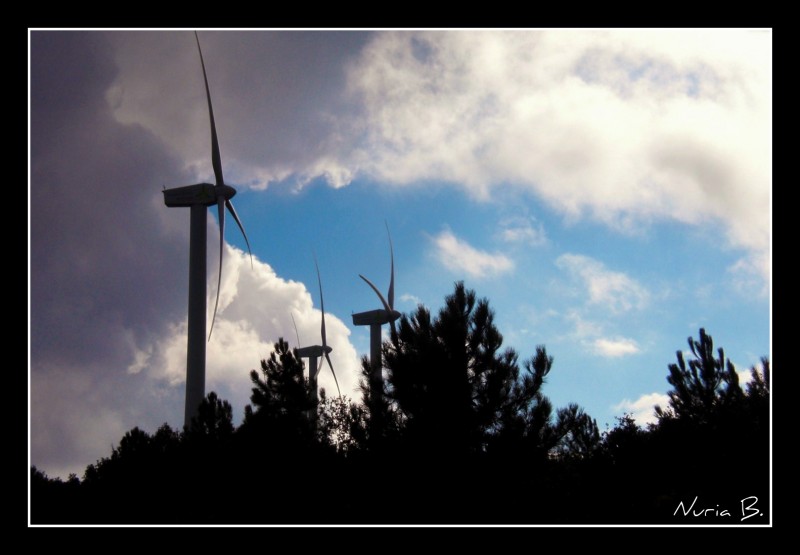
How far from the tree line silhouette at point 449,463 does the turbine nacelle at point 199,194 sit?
13519 millimetres

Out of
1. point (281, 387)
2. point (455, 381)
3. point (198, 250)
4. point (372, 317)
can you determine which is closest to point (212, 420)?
point (281, 387)

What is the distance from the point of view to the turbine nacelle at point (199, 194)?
36.5 metres

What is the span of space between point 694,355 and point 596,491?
16.3m

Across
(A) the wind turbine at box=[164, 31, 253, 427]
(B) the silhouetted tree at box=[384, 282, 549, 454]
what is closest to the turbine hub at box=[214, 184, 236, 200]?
(A) the wind turbine at box=[164, 31, 253, 427]

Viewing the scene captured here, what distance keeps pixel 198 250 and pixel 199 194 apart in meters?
3.81

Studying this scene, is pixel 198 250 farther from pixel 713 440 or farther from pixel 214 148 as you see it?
pixel 713 440

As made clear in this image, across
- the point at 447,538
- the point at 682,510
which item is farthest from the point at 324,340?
the point at 447,538

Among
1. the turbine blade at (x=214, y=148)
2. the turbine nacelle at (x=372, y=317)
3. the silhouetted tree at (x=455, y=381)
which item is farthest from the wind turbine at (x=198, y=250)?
the turbine nacelle at (x=372, y=317)

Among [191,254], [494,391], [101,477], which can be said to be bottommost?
[101,477]

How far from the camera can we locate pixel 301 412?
90.8ft

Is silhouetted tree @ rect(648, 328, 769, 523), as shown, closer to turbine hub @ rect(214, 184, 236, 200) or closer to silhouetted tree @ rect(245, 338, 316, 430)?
silhouetted tree @ rect(245, 338, 316, 430)

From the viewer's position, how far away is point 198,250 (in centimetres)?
3419

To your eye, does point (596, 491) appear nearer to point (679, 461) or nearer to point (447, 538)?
point (679, 461)

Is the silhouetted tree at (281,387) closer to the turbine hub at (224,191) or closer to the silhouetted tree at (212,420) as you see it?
the silhouetted tree at (212,420)
